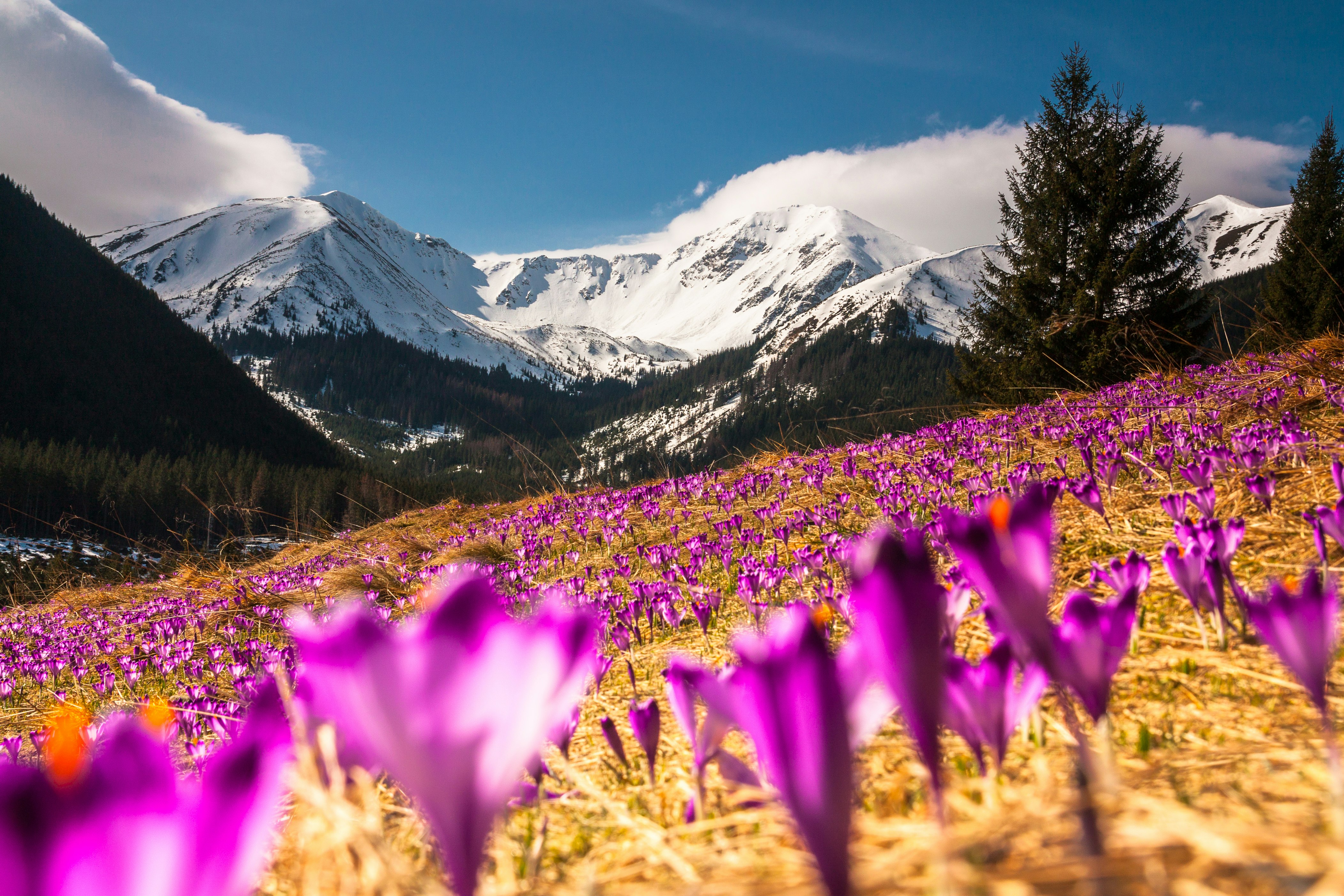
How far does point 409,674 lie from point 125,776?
0.17 metres

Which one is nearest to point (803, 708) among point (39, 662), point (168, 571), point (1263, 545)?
point (1263, 545)

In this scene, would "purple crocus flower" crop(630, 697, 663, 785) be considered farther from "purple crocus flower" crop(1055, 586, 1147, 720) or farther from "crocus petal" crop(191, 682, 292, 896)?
"crocus petal" crop(191, 682, 292, 896)

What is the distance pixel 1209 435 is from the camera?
12.1ft

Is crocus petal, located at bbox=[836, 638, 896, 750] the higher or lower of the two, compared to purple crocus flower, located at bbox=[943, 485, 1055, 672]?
lower

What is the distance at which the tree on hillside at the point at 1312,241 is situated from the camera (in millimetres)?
33219

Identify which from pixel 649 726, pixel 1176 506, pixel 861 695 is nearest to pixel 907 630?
pixel 861 695

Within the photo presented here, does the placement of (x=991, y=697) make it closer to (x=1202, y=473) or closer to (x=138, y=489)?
(x=1202, y=473)

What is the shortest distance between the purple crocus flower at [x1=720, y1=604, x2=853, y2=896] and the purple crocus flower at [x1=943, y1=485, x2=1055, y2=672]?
30 cm

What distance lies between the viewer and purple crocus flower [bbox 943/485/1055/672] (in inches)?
30.0

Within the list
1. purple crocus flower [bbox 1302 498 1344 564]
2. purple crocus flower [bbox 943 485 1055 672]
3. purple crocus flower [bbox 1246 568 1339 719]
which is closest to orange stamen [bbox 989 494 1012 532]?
purple crocus flower [bbox 943 485 1055 672]

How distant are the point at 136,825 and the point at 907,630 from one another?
58 centimetres

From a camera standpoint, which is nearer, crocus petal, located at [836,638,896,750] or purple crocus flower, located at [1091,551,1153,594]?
crocus petal, located at [836,638,896,750]

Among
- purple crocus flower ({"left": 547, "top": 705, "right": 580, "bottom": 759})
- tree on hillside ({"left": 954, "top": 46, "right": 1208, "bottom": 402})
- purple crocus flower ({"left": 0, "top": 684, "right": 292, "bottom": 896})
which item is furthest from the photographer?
tree on hillside ({"left": 954, "top": 46, "right": 1208, "bottom": 402})

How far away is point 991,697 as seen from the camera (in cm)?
96
